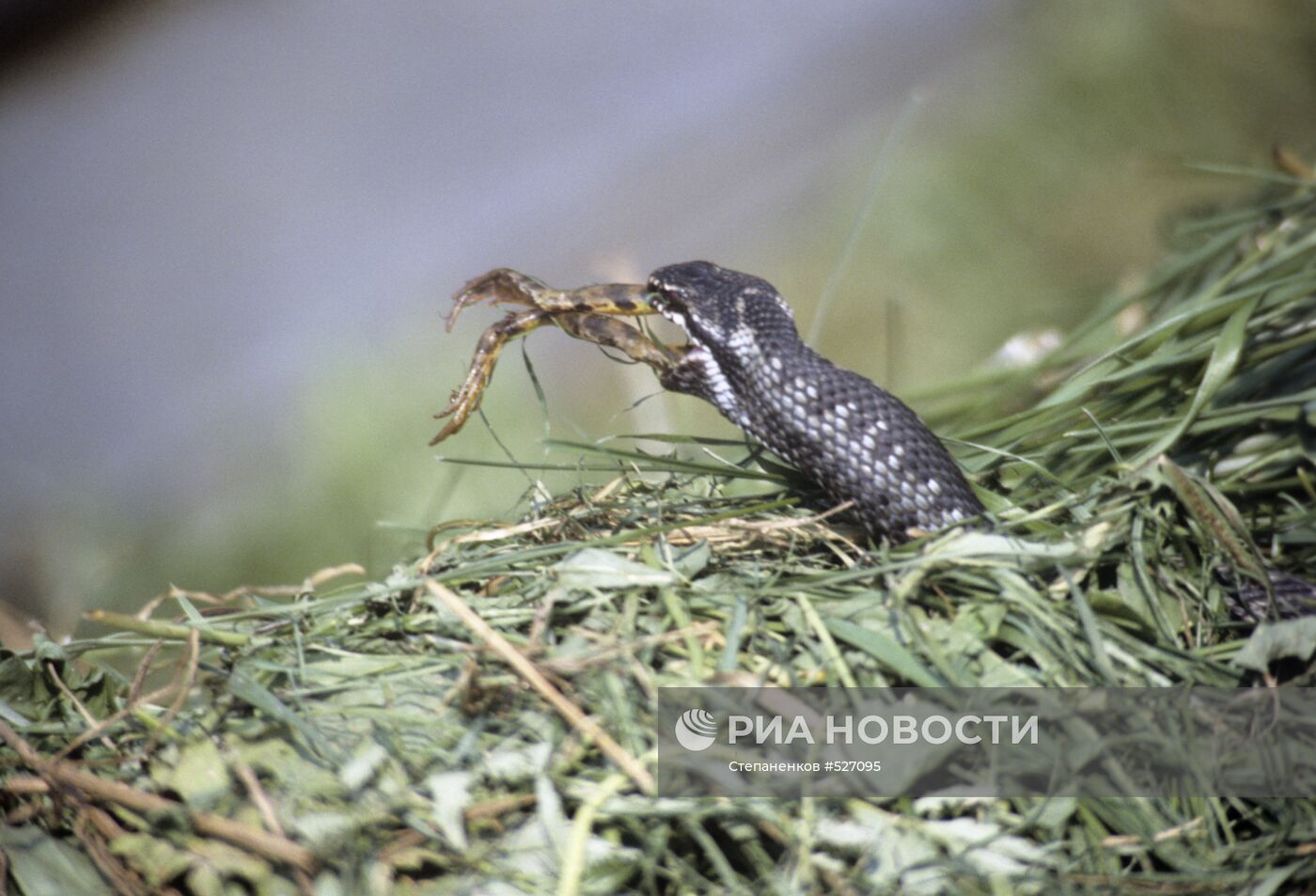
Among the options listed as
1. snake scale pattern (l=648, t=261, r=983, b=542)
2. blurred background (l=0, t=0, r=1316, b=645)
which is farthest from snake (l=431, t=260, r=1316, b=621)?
blurred background (l=0, t=0, r=1316, b=645)

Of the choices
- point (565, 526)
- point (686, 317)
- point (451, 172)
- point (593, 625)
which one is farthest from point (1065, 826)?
point (451, 172)

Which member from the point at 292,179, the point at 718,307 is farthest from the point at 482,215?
the point at 718,307

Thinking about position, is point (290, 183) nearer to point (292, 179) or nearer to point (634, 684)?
point (292, 179)

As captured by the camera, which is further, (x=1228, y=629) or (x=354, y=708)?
(x=1228, y=629)

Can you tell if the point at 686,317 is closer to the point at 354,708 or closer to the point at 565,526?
the point at 565,526

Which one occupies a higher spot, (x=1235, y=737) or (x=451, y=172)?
(x=451, y=172)

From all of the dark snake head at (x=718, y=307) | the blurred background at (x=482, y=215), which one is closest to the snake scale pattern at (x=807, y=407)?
the dark snake head at (x=718, y=307)

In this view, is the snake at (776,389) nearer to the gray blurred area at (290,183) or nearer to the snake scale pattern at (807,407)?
the snake scale pattern at (807,407)
